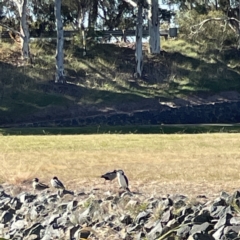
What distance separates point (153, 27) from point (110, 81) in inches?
231

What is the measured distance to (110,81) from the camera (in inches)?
1892

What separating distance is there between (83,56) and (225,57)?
32.1 feet

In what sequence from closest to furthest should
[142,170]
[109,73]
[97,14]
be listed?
1. [142,170]
2. [109,73]
3. [97,14]

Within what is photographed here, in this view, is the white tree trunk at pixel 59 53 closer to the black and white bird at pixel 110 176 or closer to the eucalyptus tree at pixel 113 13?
the eucalyptus tree at pixel 113 13

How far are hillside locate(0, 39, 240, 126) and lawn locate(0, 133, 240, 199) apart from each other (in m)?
15.8

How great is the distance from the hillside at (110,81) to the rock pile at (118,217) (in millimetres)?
28405

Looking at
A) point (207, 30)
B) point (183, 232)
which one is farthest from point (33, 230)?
point (207, 30)

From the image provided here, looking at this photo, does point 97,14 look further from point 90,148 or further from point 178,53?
point 90,148

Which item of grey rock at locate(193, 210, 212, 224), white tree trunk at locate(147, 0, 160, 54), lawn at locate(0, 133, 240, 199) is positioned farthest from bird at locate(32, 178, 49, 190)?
white tree trunk at locate(147, 0, 160, 54)

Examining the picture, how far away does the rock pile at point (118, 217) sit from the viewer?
10492 mm

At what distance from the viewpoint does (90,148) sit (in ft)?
78.1

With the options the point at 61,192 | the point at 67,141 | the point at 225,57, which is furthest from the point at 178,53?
the point at 61,192

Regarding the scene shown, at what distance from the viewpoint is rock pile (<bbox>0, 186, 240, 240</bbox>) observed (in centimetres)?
1049

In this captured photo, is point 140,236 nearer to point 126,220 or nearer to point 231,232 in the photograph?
point 126,220
